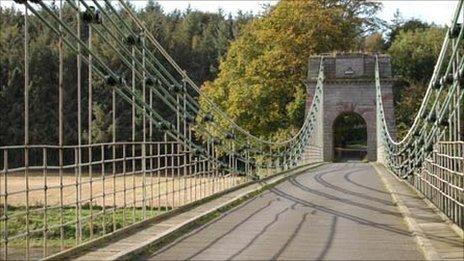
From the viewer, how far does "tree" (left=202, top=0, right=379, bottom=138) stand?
149ft

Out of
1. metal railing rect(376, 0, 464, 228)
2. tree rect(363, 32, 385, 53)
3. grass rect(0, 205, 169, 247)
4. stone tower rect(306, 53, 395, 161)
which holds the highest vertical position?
tree rect(363, 32, 385, 53)

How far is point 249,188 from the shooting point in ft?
62.6

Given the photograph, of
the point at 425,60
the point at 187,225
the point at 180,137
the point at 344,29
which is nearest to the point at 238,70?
the point at 344,29

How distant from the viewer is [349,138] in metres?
61.5

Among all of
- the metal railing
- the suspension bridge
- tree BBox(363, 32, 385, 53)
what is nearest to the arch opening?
tree BBox(363, 32, 385, 53)

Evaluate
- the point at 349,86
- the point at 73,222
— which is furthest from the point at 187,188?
the point at 349,86

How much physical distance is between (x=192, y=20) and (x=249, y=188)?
219 ft

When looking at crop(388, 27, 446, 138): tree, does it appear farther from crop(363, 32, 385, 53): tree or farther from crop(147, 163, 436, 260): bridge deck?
crop(147, 163, 436, 260): bridge deck

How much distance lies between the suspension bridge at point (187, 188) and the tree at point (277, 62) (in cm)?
2220

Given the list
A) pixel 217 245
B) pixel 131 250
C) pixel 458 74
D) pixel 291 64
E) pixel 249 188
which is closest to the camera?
pixel 131 250

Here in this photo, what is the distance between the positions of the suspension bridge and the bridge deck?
23mm

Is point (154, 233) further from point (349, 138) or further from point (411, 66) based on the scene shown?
point (349, 138)

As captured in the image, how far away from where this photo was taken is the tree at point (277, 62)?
4550 centimetres

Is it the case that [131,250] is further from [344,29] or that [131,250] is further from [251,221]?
[344,29]
